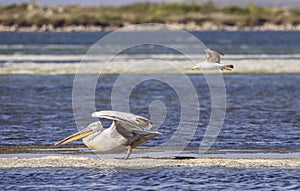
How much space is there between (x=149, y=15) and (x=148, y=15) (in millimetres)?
163

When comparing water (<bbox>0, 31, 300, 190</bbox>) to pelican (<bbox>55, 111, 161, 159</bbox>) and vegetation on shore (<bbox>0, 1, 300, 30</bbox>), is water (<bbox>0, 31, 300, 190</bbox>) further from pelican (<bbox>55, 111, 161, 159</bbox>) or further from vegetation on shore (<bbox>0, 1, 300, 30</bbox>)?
vegetation on shore (<bbox>0, 1, 300, 30</bbox>)

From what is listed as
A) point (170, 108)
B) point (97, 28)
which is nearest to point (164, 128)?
point (170, 108)

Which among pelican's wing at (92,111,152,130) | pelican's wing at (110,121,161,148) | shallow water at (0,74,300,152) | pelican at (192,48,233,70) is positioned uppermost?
pelican at (192,48,233,70)

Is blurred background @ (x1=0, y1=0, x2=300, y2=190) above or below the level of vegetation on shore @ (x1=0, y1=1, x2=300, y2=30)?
below

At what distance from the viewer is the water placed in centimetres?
1310

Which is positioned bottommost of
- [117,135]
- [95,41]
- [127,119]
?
[117,135]

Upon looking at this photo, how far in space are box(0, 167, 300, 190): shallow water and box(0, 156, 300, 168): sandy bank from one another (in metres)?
0.25

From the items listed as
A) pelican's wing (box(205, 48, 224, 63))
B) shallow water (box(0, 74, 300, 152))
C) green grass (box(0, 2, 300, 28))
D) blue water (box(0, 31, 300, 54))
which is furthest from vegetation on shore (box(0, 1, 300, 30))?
pelican's wing (box(205, 48, 224, 63))

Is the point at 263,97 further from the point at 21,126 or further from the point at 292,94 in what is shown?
the point at 21,126

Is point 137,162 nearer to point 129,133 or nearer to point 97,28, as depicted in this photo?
point 129,133

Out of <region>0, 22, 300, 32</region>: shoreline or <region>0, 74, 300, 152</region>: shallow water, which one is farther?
<region>0, 22, 300, 32</region>: shoreline

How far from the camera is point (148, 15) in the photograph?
5945 inches

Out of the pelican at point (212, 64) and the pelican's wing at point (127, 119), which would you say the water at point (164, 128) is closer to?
the pelican's wing at point (127, 119)

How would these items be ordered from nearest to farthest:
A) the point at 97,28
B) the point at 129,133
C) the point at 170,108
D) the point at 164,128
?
the point at 129,133, the point at 164,128, the point at 170,108, the point at 97,28
